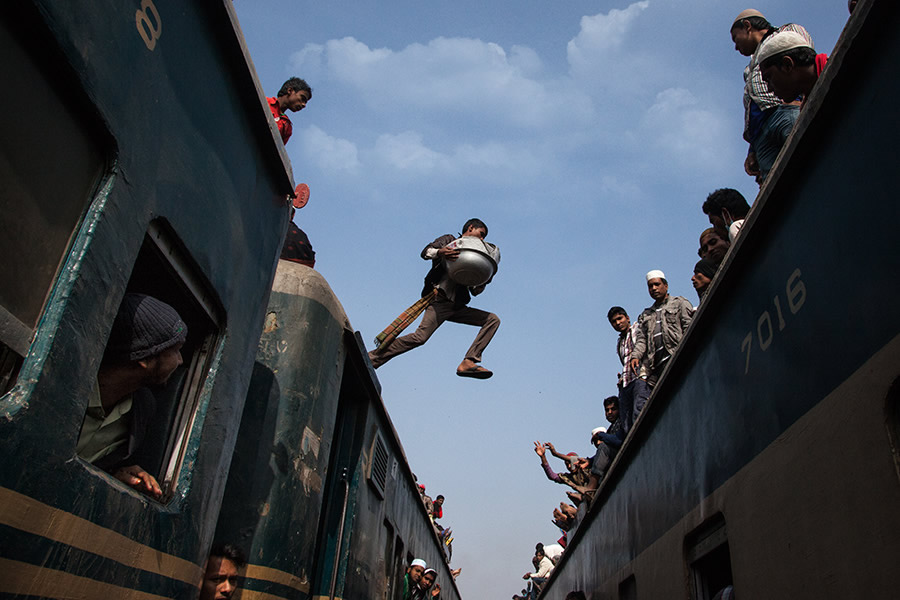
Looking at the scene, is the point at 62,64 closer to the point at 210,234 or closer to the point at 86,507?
the point at 210,234

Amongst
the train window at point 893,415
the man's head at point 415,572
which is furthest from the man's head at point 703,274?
the man's head at point 415,572

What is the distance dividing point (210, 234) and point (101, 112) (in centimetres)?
93

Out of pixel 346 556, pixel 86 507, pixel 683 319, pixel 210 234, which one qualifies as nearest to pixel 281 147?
pixel 210 234

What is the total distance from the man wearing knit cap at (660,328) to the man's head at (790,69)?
251 cm

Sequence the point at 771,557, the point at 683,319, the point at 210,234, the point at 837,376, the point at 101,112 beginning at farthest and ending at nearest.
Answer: the point at 683,319, the point at 210,234, the point at 771,557, the point at 837,376, the point at 101,112

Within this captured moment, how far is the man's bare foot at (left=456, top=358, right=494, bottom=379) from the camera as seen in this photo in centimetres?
739

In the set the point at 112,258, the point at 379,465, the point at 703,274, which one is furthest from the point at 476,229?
the point at 112,258

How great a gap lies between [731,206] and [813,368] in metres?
2.29

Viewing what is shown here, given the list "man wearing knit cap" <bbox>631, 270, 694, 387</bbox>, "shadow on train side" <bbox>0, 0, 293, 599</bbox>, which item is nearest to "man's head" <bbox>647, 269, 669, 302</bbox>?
"man wearing knit cap" <bbox>631, 270, 694, 387</bbox>

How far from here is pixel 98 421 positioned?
250cm

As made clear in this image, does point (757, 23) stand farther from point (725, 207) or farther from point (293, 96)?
point (293, 96)

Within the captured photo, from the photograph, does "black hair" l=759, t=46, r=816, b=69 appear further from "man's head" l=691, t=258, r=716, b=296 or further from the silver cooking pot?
the silver cooking pot

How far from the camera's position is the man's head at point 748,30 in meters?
4.66

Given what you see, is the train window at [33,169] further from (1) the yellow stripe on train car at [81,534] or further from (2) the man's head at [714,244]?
(2) the man's head at [714,244]
